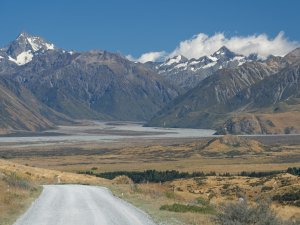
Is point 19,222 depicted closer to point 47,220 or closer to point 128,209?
point 47,220

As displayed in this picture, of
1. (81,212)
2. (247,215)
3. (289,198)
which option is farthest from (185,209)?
(289,198)

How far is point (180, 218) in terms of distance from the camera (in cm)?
3152

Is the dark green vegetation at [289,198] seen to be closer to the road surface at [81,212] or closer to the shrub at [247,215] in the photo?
the road surface at [81,212]

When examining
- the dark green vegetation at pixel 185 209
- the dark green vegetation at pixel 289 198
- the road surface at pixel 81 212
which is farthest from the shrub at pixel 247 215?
the dark green vegetation at pixel 289 198

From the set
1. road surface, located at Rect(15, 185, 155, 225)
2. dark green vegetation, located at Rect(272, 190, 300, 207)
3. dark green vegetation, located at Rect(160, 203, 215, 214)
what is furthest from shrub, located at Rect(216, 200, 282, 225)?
dark green vegetation, located at Rect(272, 190, 300, 207)

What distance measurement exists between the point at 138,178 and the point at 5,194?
78.5 meters

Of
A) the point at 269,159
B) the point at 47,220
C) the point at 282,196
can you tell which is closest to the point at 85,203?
the point at 47,220

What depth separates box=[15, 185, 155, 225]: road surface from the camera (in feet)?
96.2

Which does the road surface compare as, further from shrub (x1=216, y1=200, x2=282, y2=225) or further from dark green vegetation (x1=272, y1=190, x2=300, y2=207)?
dark green vegetation (x1=272, y1=190, x2=300, y2=207)

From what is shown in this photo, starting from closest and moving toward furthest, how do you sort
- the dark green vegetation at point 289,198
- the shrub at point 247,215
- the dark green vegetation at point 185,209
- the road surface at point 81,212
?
the shrub at point 247,215, the road surface at point 81,212, the dark green vegetation at point 185,209, the dark green vegetation at point 289,198

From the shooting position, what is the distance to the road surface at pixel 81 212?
96.2 feet

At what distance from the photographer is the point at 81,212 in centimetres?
3341

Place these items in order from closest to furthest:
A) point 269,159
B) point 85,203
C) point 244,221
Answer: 1. point 244,221
2. point 85,203
3. point 269,159

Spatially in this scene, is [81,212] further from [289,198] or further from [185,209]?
[289,198]
